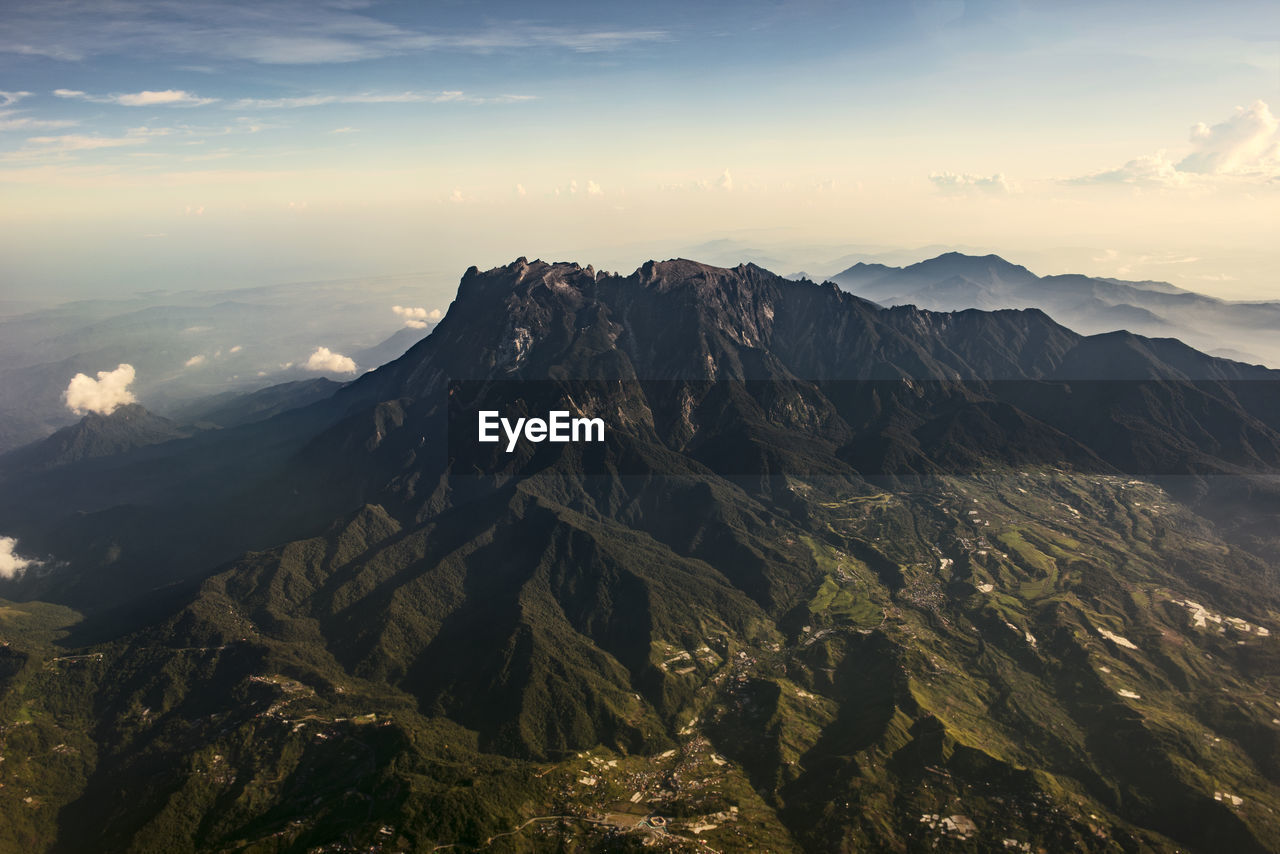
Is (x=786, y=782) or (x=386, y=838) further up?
(x=386, y=838)

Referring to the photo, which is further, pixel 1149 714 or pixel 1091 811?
pixel 1149 714

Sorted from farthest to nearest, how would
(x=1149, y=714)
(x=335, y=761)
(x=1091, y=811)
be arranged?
(x=1149, y=714) → (x=335, y=761) → (x=1091, y=811)

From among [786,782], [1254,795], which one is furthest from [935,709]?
[1254,795]

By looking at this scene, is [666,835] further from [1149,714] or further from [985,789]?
[1149,714]

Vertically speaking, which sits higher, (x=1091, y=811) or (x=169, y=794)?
(x=169, y=794)

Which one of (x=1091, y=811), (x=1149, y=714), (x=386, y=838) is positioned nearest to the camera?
(x=386, y=838)

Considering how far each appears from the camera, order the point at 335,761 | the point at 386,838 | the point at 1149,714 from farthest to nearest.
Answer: the point at 1149,714 < the point at 335,761 < the point at 386,838

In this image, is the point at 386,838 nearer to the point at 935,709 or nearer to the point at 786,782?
the point at 786,782

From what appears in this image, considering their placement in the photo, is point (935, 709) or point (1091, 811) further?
point (935, 709)

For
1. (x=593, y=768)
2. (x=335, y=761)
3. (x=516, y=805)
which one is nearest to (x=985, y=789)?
(x=593, y=768)
